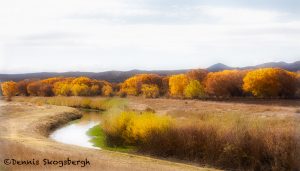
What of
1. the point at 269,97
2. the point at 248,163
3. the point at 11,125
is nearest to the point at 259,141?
the point at 248,163

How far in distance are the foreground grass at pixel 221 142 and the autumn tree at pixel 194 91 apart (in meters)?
67.5

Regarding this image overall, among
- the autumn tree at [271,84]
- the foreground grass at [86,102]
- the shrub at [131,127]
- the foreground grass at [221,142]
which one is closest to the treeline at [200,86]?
the autumn tree at [271,84]

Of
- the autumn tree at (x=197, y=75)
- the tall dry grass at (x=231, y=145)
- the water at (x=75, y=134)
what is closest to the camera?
the tall dry grass at (x=231, y=145)

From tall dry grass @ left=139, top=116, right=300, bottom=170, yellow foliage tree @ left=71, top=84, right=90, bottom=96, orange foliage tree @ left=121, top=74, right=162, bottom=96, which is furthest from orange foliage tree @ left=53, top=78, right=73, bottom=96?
tall dry grass @ left=139, top=116, right=300, bottom=170

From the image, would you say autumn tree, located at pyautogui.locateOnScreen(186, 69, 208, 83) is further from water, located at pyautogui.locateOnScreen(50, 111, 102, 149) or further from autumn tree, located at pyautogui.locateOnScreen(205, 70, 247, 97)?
water, located at pyautogui.locateOnScreen(50, 111, 102, 149)

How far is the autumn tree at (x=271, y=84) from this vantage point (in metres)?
92.5

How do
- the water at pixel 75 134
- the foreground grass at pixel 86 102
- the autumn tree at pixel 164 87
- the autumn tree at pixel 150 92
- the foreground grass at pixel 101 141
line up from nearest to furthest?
the foreground grass at pixel 101 141 → the water at pixel 75 134 → the foreground grass at pixel 86 102 → the autumn tree at pixel 150 92 → the autumn tree at pixel 164 87

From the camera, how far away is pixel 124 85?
5541 inches

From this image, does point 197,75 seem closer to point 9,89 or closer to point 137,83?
point 137,83

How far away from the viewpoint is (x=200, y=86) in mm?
112062

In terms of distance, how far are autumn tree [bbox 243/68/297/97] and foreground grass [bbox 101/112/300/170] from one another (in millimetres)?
57524

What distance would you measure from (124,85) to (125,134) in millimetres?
99594

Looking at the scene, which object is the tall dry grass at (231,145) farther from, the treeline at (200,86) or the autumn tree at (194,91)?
the autumn tree at (194,91)

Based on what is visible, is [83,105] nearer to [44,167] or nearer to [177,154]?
[177,154]
